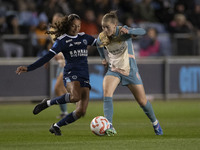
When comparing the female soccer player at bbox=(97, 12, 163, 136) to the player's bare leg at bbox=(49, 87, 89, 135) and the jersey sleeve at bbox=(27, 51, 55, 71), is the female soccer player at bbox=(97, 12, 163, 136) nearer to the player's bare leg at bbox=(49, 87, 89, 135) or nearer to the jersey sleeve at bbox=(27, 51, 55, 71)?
the player's bare leg at bbox=(49, 87, 89, 135)

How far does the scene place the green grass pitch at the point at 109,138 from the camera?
7.94 meters

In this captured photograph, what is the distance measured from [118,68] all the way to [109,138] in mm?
1269

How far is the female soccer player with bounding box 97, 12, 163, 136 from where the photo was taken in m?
9.37

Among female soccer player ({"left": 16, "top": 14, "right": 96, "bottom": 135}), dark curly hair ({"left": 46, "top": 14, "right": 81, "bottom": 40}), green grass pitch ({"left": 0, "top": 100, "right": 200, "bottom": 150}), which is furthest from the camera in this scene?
dark curly hair ({"left": 46, "top": 14, "right": 81, "bottom": 40})

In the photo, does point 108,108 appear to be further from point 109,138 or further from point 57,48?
point 57,48

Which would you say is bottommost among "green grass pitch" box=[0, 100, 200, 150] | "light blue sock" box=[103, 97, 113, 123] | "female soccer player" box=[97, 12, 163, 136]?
"green grass pitch" box=[0, 100, 200, 150]

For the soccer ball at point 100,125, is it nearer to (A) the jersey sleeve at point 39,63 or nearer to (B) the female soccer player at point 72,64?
(B) the female soccer player at point 72,64

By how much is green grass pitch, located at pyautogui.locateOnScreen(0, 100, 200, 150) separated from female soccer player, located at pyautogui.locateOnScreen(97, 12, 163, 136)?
44 centimetres

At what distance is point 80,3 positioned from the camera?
65.3 feet

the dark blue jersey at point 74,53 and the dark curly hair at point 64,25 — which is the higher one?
the dark curly hair at point 64,25

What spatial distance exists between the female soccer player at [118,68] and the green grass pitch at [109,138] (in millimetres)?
441

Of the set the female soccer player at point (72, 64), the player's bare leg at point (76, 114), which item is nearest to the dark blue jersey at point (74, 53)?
the female soccer player at point (72, 64)

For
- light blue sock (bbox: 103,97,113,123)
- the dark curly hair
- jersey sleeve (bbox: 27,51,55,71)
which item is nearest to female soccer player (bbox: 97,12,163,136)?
light blue sock (bbox: 103,97,113,123)

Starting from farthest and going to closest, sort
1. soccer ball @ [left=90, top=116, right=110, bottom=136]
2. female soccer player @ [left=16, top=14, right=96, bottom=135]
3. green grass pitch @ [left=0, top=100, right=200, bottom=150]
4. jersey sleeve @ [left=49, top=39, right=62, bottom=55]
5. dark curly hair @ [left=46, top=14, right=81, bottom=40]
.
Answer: dark curly hair @ [left=46, top=14, right=81, bottom=40] < female soccer player @ [left=16, top=14, right=96, bottom=135] < jersey sleeve @ [left=49, top=39, right=62, bottom=55] < soccer ball @ [left=90, top=116, right=110, bottom=136] < green grass pitch @ [left=0, top=100, right=200, bottom=150]
